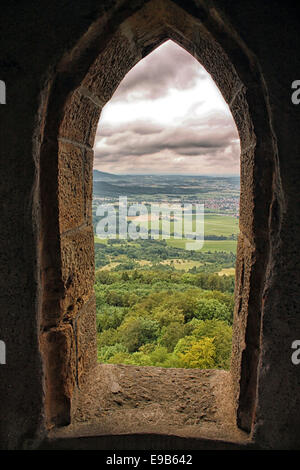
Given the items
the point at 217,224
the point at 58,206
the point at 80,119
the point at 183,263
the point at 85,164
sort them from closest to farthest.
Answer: the point at 58,206
the point at 80,119
the point at 85,164
the point at 217,224
the point at 183,263

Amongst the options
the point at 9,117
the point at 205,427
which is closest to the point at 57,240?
the point at 9,117

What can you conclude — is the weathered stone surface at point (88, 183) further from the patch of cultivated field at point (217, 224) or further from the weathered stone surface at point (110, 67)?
the patch of cultivated field at point (217, 224)

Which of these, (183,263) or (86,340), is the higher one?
(183,263)

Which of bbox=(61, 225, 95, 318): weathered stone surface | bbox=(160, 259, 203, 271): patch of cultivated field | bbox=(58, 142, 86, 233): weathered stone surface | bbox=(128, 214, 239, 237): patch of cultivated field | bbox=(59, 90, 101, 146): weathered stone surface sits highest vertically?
bbox=(59, 90, 101, 146): weathered stone surface

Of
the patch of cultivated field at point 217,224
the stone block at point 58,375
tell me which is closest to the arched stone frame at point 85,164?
the stone block at point 58,375

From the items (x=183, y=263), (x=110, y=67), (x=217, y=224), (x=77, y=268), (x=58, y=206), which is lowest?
(x=183, y=263)

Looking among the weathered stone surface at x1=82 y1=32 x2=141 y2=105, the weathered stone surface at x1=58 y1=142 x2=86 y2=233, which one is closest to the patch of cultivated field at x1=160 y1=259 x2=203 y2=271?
the weathered stone surface at x1=58 y1=142 x2=86 y2=233

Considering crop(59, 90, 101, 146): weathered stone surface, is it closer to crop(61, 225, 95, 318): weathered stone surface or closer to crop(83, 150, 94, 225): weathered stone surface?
crop(83, 150, 94, 225): weathered stone surface

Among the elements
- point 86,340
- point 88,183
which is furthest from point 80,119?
point 86,340

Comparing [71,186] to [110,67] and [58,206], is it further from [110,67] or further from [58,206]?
[110,67]
